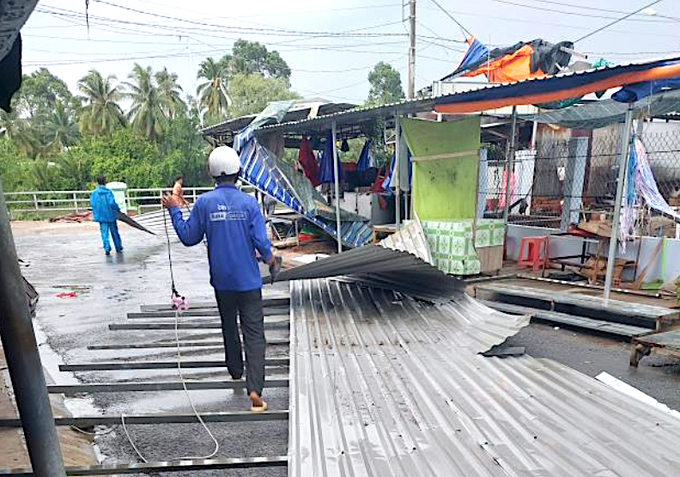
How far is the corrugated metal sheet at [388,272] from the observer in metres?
4.23

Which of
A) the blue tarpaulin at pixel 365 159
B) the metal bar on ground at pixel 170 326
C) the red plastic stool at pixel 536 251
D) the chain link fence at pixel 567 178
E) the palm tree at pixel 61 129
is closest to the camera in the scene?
the metal bar on ground at pixel 170 326

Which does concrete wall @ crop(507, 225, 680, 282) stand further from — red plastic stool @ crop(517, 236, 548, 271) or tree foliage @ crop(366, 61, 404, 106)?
tree foliage @ crop(366, 61, 404, 106)

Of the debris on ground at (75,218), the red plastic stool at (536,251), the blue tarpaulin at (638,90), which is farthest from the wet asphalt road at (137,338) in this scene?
the debris on ground at (75,218)

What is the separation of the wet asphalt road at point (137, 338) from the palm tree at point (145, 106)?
1828 centimetres

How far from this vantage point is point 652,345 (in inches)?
168

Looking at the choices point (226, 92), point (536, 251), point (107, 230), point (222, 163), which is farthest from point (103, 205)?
point (226, 92)

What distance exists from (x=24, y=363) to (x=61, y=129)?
38.9 meters

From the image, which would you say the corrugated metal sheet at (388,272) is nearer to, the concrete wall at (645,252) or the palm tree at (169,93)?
the concrete wall at (645,252)

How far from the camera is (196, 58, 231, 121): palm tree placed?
34031mm

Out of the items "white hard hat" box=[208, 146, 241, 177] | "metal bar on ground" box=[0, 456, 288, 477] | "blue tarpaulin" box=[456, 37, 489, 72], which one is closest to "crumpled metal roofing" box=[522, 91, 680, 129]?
"blue tarpaulin" box=[456, 37, 489, 72]

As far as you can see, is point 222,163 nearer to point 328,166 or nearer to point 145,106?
point 328,166

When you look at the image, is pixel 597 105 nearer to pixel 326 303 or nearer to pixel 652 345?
pixel 652 345

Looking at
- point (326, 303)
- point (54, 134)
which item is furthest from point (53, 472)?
point (54, 134)

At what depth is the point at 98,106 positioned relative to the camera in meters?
30.7
